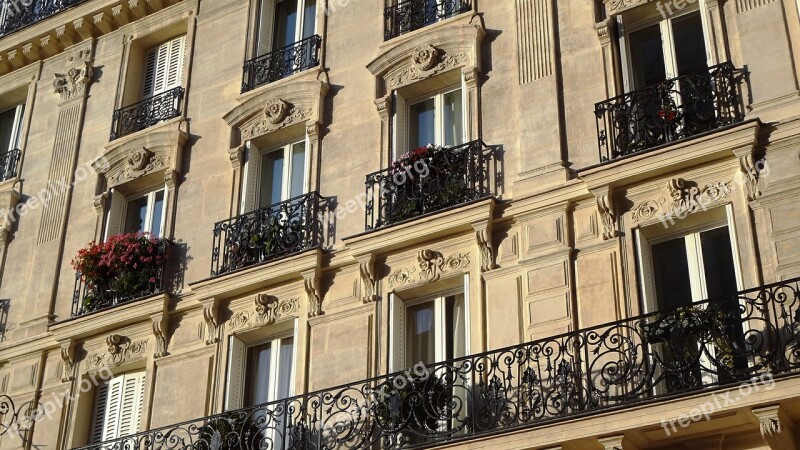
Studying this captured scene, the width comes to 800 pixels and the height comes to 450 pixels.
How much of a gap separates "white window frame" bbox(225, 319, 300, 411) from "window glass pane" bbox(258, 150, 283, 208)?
2047mm

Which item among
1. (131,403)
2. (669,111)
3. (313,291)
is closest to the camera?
(669,111)

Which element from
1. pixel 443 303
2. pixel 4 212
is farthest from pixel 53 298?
pixel 443 303

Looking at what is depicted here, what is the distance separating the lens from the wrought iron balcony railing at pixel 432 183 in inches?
571

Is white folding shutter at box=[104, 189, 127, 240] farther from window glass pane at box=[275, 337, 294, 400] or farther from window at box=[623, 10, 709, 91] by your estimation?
window at box=[623, 10, 709, 91]

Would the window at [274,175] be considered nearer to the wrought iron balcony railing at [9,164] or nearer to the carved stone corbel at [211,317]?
the carved stone corbel at [211,317]

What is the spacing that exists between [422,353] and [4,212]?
849cm

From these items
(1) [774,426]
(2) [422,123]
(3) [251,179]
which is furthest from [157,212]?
(1) [774,426]

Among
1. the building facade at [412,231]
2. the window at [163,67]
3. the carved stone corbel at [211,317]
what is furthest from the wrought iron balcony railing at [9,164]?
the carved stone corbel at [211,317]

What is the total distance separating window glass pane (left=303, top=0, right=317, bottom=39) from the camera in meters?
17.8

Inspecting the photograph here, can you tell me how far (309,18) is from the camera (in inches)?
709

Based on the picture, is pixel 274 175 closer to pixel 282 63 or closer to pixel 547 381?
pixel 282 63

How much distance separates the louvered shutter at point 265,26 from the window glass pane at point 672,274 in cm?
735

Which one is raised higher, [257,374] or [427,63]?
[427,63]

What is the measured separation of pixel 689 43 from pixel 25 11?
1252 centimetres
